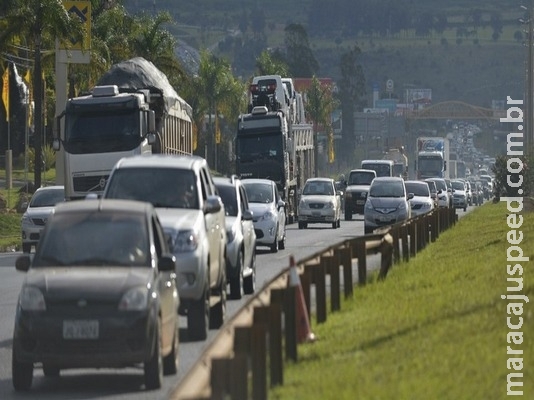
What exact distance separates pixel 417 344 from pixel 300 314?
237 cm

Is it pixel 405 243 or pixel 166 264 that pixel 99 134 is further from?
pixel 166 264

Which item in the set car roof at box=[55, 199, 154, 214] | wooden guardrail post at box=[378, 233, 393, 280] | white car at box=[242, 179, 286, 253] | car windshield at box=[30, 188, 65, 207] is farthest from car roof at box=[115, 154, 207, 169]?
car windshield at box=[30, 188, 65, 207]

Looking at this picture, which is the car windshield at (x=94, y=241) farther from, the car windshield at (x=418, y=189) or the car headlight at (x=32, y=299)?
the car windshield at (x=418, y=189)

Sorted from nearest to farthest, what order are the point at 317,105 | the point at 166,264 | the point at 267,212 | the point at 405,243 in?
the point at 166,264 < the point at 405,243 < the point at 267,212 < the point at 317,105

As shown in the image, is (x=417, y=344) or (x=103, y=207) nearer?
(x=417, y=344)

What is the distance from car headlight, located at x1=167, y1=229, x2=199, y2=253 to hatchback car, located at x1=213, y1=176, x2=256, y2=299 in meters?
5.05

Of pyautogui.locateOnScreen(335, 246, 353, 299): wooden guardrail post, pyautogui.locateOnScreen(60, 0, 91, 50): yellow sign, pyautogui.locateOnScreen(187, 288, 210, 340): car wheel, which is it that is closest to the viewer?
pyautogui.locateOnScreen(187, 288, 210, 340): car wheel

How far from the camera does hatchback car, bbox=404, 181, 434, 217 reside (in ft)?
197

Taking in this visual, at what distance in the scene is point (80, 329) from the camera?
15281 millimetres

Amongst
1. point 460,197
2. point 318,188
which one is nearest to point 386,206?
point 318,188

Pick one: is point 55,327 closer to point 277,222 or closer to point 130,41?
point 277,222

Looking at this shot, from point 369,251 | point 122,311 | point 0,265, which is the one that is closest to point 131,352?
point 122,311

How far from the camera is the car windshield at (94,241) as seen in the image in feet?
52.6

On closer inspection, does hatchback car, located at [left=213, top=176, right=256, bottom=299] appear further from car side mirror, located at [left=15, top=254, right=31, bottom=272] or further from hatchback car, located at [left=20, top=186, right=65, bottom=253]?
hatchback car, located at [left=20, top=186, right=65, bottom=253]
